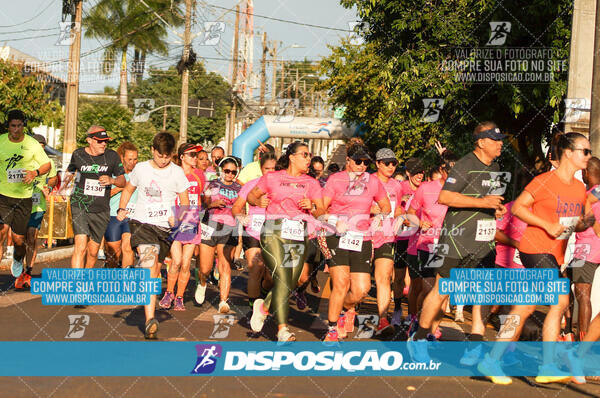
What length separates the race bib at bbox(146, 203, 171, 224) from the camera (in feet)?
28.6

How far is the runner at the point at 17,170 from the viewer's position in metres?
10.6

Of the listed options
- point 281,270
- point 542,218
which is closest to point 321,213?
point 281,270

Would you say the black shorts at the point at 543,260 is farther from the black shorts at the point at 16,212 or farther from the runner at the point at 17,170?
the black shorts at the point at 16,212

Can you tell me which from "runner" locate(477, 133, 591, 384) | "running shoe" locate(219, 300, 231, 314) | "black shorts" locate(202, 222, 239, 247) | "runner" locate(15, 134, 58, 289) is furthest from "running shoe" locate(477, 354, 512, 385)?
"runner" locate(15, 134, 58, 289)

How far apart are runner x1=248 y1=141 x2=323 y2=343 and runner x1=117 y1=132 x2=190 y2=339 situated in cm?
108

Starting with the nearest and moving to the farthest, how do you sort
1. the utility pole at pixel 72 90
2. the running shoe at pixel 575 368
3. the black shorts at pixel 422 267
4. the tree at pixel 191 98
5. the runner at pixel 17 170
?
the running shoe at pixel 575 368
the black shorts at pixel 422 267
the runner at pixel 17 170
the utility pole at pixel 72 90
the tree at pixel 191 98

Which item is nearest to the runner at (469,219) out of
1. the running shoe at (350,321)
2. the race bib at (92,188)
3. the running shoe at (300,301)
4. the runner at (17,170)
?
the running shoe at (350,321)

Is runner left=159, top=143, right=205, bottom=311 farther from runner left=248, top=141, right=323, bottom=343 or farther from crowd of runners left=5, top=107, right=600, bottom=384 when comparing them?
runner left=248, top=141, right=323, bottom=343

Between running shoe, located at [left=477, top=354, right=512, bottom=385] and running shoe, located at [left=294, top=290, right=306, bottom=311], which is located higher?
running shoe, located at [left=477, top=354, right=512, bottom=385]

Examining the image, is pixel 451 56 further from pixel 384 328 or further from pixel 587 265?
pixel 587 265

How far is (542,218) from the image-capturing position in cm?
664

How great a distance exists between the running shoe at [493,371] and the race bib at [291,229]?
235cm

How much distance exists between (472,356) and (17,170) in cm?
653

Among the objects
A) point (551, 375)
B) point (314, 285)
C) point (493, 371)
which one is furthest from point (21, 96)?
point (551, 375)
